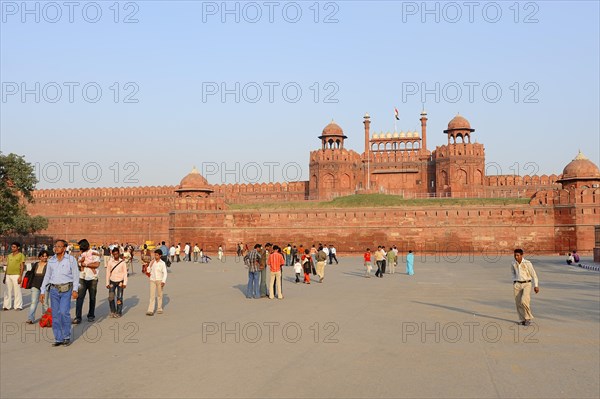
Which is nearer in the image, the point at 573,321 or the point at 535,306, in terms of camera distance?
the point at 573,321

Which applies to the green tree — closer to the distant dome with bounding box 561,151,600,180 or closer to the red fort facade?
the red fort facade

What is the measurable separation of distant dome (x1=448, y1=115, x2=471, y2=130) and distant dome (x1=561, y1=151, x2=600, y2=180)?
836 centimetres

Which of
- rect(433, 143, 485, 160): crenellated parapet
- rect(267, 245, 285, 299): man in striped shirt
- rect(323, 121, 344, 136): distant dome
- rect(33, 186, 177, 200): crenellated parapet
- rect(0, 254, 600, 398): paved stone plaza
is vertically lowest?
rect(0, 254, 600, 398): paved stone plaza

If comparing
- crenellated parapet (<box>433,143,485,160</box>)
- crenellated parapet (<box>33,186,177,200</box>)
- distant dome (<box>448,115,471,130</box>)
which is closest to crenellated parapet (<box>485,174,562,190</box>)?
crenellated parapet (<box>433,143,485,160</box>)

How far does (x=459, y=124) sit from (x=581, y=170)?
968cm

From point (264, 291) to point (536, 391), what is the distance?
7.01 meters

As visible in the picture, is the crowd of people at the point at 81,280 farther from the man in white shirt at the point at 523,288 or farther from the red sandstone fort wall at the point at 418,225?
the red sandstone fort wall at the point at 418,225

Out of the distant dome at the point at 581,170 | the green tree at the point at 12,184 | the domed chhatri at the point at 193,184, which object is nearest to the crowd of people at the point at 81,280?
the green tree at the point at 12,184

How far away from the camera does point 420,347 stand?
581 cm

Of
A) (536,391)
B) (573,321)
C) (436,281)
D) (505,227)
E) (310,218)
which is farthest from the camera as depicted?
(310,218)

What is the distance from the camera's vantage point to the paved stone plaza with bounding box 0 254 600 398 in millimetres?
4270

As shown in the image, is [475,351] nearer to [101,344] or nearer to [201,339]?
[201,339]

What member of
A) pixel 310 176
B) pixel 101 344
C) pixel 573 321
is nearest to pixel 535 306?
pixel 573 321

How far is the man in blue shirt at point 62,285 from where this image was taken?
5.96 metres
